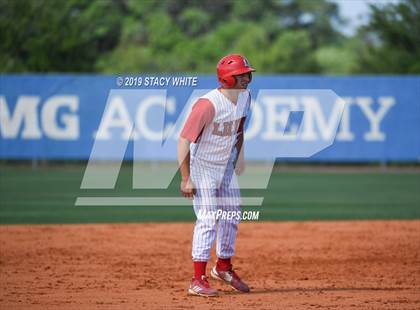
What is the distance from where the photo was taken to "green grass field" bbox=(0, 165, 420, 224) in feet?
46.3

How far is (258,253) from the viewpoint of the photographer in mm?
10461

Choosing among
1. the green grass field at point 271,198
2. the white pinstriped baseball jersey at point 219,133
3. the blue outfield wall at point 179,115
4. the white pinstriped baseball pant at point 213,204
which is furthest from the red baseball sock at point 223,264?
the blue outfield wall at point 179,115

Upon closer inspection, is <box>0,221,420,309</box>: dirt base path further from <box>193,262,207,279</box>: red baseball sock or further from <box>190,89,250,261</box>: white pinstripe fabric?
<box>190,89,250,261</box>: white pinstripe fabric

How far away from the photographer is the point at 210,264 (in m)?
9.60

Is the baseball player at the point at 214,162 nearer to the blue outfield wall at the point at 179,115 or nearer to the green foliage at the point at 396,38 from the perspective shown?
the blue outfield wall at the point at 179,115

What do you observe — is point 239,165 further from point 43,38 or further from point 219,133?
point 43,38

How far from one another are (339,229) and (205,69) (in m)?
25.8

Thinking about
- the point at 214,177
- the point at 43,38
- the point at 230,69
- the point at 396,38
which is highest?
the point at 396,38

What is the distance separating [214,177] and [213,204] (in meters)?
0.25

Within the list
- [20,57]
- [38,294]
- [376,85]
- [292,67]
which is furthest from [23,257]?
[292,67]

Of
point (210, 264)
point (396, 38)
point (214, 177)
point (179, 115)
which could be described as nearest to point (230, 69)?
point (214, 177)

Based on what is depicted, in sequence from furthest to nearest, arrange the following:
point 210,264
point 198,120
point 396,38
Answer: point 396,38 < point 210,264 < point 198,120

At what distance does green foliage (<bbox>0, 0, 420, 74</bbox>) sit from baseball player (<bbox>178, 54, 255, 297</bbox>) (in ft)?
70.2

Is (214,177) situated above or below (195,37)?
below
